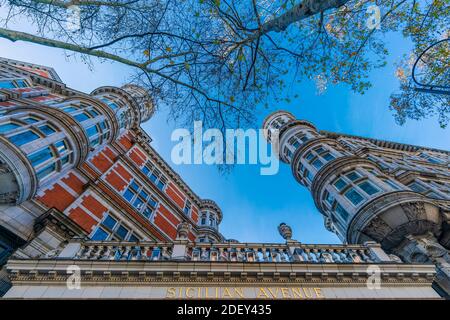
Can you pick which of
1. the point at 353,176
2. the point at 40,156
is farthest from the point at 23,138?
the point at 353,176

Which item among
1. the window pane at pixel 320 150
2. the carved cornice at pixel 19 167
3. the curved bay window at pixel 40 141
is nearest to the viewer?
the carved cornice at pixel 19 167

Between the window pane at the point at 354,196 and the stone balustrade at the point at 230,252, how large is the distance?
7733 mm

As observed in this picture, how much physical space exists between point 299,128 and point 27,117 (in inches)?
1042

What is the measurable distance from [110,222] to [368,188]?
1879 centimetres

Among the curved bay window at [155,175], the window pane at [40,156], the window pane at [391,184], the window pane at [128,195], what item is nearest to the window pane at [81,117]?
the window pane at [40,156]

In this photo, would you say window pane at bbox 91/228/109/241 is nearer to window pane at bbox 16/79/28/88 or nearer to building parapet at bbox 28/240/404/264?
building parapet at bbox 28/240/404/264

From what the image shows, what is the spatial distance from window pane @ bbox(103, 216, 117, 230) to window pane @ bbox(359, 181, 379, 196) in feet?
60.1

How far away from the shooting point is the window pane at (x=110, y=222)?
1619 cm

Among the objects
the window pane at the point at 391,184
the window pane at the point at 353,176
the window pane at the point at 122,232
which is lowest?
the window pane at the point at 122,232

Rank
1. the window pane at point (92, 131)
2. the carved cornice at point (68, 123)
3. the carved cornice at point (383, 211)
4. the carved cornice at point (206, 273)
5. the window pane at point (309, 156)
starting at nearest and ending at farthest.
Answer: the carved cornice at point (206, 273) < the carved cornice at point (383, 211) < the carved cornice at point (68, 123) < the window pane at point (92, 131) < the window pane at point (309, 156)

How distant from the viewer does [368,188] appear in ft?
55.5

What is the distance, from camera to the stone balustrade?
870 cm

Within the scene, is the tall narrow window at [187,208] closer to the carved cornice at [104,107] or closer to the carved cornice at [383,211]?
the carved cornice at [104,107]

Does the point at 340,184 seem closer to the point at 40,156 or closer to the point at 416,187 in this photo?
the point at 416,187
